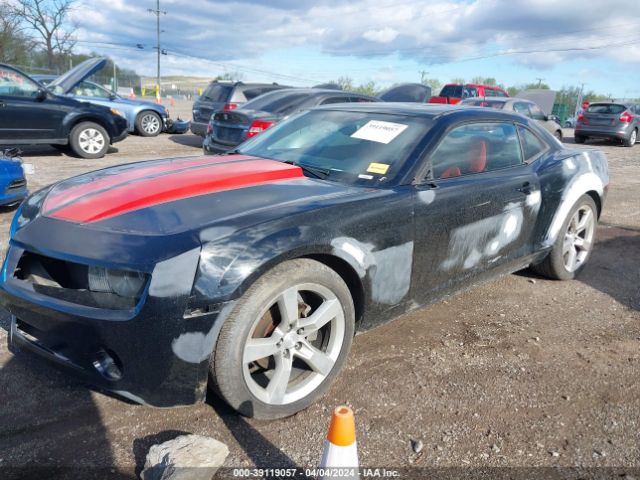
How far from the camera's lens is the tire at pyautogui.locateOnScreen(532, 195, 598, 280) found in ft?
14.2

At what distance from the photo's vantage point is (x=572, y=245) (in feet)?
15.0

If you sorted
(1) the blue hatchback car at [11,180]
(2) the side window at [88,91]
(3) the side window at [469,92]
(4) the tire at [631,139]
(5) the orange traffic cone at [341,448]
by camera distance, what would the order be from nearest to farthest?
(5) the orange traffic cone at [341,448]
(1) the blue hatchback car at [11,180]
(2) the side window at [88,91]
(4) the tire at [631,139]
(3) the side window at [469,92]

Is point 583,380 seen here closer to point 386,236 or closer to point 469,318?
point 469,318

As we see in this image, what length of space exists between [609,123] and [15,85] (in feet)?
54.3

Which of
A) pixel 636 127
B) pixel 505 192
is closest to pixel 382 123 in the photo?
pixel 505 192

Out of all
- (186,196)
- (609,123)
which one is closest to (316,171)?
(186,196)

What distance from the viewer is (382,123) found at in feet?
11.4

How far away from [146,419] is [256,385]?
0.57 metres

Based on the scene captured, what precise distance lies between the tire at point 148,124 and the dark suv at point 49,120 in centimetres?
363

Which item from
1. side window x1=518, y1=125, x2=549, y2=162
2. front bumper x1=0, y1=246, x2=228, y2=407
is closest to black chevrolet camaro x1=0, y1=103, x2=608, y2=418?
front bumper x1=0, y1=246, x2=228, y2=407

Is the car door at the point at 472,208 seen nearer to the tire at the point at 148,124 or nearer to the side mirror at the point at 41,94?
the side mirror at the point at 41,94

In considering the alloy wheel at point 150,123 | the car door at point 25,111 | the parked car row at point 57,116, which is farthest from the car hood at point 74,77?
the alloy wheel at point 150,123

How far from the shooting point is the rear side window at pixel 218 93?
13447 millimetres

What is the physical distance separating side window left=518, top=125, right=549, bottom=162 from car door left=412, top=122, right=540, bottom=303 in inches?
3.0
